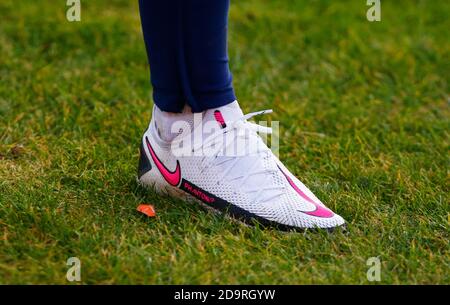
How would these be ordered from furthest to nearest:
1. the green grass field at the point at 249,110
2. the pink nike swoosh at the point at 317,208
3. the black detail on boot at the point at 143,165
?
the black detail on boot at the point at 143,165
the pink nike swoosh at the point at 317,208
the green grass field at the point at 249,110

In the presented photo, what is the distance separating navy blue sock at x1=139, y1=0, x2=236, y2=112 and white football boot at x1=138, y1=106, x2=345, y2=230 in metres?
0.06

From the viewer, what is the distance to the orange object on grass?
1.76 m

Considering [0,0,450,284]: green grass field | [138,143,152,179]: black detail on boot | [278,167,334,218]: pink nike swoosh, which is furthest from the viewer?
[138,143,152,179]: black detail on boot

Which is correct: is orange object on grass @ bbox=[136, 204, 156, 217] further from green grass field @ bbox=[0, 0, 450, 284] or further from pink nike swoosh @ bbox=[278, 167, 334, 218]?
pink nike swoosh @ bbox=[278, 167, 334, 218]

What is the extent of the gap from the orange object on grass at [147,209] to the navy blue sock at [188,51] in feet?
0.77

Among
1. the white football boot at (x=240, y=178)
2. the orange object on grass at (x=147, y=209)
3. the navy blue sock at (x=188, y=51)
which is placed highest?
the navy blue sock at (x=188, y=51)

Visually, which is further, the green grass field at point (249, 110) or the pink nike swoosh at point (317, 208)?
the pink nike swoosh at point (317, 208)

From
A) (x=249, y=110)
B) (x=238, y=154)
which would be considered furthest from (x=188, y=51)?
(x=249, y=110)

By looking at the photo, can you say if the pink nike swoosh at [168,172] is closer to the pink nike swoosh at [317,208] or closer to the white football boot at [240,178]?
the white football boot at [240,178]

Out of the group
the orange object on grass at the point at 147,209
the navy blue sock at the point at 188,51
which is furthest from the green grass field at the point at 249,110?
the navy blue sock at the point at 188,51

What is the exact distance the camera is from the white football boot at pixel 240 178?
1.72 meters

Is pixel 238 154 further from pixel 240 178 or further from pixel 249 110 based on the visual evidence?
pixel 249 110

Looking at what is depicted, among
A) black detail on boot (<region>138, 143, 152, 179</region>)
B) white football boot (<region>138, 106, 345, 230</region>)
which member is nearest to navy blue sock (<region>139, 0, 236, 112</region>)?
white football boot (<region>138, 106, 345, 230</region>)

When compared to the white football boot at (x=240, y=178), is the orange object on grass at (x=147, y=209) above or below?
below
